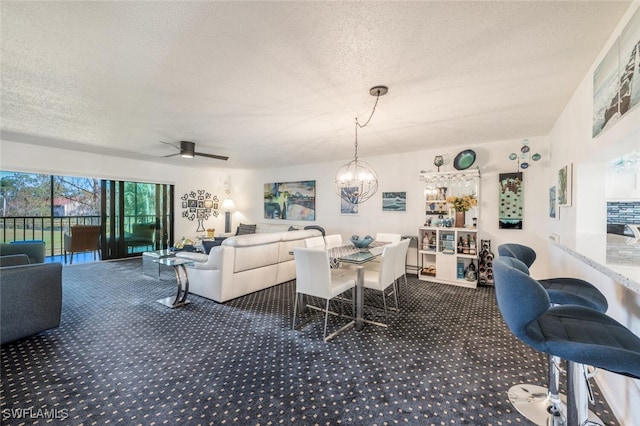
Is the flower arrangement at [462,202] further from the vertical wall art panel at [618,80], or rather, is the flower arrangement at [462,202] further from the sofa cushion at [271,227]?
the sofa cushion at [271,227]

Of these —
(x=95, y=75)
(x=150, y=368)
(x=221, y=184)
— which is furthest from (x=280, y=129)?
(x=221, y=184)

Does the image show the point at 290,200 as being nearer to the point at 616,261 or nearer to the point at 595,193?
the point at 595,193

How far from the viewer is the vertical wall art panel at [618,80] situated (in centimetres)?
148

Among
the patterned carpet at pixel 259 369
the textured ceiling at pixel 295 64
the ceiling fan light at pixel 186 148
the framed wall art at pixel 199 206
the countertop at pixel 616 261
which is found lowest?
the patterned carpet at pixel 259 369

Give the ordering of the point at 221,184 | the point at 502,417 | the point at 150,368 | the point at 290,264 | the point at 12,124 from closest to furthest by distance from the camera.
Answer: the point at 502,417
the point at 150,368
the point at 12,124
the point at 290,264
the point at 221,184

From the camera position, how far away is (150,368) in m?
2.17

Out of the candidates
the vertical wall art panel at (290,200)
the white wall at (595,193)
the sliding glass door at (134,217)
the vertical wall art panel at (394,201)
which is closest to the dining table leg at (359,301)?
the white wall at (595,193)

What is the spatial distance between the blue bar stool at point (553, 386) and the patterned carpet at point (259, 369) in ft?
0.29

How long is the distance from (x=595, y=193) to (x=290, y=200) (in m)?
5.80

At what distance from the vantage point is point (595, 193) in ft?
7.98

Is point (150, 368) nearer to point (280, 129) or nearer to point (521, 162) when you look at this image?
point (280, 129)

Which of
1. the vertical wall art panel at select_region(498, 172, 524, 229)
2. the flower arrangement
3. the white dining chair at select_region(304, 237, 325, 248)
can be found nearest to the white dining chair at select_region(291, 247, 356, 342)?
the white dining chair at select_region(304, 237, 325, 248)

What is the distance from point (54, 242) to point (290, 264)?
19.0 feet

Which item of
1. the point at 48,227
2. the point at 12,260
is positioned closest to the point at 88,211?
the point at 48,227
